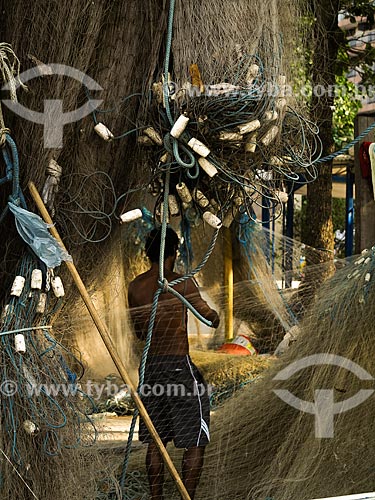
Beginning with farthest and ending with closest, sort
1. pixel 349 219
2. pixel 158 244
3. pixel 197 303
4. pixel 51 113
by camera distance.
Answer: pixel 349 219
pixel 158 244
pixel 197 303
pixel 51 113

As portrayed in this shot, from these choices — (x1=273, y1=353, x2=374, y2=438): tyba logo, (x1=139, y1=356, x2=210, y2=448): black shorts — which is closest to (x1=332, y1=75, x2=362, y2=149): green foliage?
(x1=273, y1=353, x2=374, y2=438): tyba logo

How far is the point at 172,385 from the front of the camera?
4.39m

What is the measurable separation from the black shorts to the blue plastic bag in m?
1.11

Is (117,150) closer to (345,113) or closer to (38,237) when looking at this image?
(38,237)

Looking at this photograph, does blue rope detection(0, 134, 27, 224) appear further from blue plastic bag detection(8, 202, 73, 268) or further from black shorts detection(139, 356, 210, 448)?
black shorts detection(139, 356, 210, 448)

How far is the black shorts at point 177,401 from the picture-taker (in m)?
4.36

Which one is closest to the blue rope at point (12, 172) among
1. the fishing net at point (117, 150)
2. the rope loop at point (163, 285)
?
the fishing net at point (117, 150)

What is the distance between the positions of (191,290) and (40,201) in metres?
1.05

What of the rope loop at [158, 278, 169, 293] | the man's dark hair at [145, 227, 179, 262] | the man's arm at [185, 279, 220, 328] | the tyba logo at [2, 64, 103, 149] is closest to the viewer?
the tyba logo at [2, 64, 103, 149]

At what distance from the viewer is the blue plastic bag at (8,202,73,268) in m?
3.51

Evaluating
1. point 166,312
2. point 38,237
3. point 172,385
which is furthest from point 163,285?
point 172,385

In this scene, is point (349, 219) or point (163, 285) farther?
point (349, 219)

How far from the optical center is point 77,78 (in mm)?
3662

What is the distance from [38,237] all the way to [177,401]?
132cm
